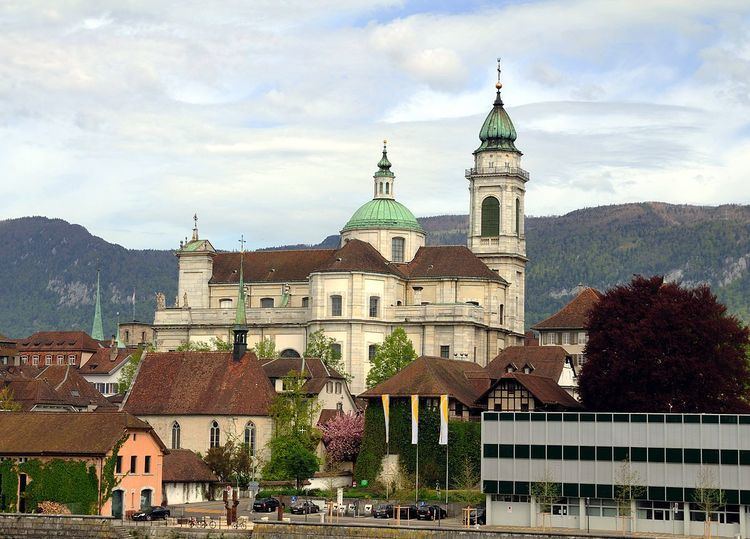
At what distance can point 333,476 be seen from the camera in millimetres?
110188

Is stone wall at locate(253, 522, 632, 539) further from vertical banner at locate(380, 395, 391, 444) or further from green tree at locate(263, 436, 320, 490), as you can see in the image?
green tree at locate(263, 436, 320, 490)

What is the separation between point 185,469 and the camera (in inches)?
4053

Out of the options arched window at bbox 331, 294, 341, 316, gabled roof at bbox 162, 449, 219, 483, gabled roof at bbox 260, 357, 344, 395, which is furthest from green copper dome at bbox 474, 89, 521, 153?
gabled roof at bbox 162, 449, 219, 483

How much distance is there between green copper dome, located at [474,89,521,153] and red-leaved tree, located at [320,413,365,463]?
60685 millimetres

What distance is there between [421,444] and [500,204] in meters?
69.4

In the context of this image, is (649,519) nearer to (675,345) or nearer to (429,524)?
(429,524)

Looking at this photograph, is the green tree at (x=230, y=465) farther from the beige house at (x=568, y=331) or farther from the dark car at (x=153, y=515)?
the beige house at (x=568, y=331)

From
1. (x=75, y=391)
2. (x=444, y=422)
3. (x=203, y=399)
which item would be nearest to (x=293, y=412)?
(x=203, y=399)

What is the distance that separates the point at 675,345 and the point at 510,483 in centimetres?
1749

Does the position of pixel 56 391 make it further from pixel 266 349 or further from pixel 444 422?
pixel 444 422

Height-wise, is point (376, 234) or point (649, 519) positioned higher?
point (376, 234)

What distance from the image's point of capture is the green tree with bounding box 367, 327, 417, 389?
140000 mm

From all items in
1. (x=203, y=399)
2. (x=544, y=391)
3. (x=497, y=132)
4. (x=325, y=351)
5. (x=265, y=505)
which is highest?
(x=497, y=132)

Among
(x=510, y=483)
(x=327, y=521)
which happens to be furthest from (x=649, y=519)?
(x=327, y=521)
